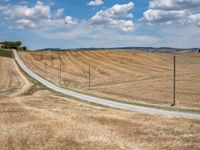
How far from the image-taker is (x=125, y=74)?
9988 centimetres

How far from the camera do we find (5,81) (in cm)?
7894

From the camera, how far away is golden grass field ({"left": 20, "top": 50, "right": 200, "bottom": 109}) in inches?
2319

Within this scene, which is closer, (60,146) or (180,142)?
(60,146)

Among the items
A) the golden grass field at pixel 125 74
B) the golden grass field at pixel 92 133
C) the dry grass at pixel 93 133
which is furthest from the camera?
the golden grass field at pixel 125 74

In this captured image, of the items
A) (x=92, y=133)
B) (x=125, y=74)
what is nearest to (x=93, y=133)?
(x=92, y=133)

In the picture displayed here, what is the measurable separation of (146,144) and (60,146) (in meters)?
4.36

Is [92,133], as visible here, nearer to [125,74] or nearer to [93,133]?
[93,133]

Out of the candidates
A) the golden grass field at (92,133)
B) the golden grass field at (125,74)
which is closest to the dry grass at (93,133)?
the golden grass field at (92,133)

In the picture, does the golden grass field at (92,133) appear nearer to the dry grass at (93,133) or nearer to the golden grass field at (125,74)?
the dry grass at (93,133)

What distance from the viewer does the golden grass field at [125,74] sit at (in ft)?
193

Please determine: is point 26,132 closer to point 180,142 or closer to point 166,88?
point 180,142

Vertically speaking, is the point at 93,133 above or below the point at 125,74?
above

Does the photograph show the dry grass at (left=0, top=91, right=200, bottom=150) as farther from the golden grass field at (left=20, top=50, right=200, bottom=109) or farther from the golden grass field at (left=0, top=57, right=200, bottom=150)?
the golden grass field at (left=20, top=50, right=200, bottom=109)

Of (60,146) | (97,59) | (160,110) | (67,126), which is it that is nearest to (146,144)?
(60,146)
